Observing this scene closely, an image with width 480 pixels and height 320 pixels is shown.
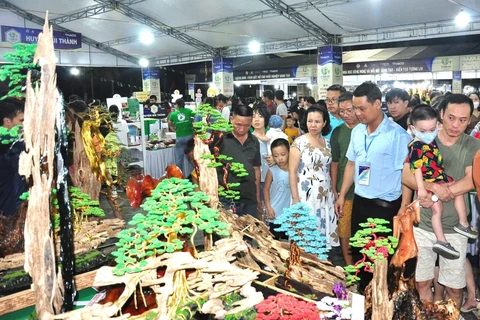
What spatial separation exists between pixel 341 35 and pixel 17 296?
32.9 ft

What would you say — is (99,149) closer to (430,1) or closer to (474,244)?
(474,244)

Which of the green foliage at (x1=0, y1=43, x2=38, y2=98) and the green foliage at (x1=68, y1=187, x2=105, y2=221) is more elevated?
the green foliage at (x1=0, y1=43, x2=38, y2=98)

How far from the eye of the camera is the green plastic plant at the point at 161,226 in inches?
58.9

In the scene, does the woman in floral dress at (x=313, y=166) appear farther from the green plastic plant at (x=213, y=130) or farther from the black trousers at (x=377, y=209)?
the green plastic plant at (x=213, y=130)

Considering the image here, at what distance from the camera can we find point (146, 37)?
1309 centimetres

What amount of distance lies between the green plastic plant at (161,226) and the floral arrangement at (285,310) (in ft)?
1.04

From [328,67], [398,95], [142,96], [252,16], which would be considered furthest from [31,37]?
[398,95]

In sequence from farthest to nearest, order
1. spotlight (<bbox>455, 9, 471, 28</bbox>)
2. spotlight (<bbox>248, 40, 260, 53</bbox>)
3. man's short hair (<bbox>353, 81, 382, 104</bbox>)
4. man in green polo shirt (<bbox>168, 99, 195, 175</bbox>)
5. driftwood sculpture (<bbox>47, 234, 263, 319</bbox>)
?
spotlight (<bbox>248, 40, 260, 53</bbox>)
spotlight (<bbox>455, 9, 471, 28</bbox>)
man in green polo shirt (<bbox>168, 99, 195, 175</bbox>)
man's short hair (<bbox>353, 81, 382, 104</bbox>)
driftwood sculpture (<bbox>47, 234, 263, 319</bbox>)

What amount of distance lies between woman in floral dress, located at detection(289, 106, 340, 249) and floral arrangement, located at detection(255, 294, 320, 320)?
57.2 inches

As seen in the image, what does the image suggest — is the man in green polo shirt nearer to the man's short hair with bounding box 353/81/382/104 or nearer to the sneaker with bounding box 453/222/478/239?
the man's short hair with bounding box 353/81/382/104

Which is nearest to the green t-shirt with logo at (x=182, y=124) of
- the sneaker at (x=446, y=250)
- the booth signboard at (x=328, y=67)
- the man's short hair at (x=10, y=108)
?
the man's short hair at (x=10, y=108)

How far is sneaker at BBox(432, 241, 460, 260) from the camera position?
91.2 inches

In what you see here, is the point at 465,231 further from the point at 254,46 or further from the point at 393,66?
the point at 254,46

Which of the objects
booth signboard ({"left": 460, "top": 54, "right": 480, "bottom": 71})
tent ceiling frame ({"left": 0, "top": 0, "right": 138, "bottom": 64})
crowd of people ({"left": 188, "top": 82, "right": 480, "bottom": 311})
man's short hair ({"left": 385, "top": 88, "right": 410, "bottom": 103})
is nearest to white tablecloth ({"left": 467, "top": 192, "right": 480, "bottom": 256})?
crowd of people ({"left": 188, "top": 82, "right": 480, "bottom": 311})
